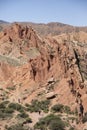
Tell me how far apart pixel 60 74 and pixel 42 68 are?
253 cm

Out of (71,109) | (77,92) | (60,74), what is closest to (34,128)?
(71,109)

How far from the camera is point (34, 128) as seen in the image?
110 feet

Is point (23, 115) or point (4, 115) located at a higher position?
point (4, 115)

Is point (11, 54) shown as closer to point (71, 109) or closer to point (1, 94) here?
point (1, 94)

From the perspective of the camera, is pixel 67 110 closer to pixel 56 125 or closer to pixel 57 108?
pixel 57 108

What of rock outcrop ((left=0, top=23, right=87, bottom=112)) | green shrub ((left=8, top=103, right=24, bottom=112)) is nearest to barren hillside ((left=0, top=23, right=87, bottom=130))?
rock outcrop ((left=0, top=23, right=87, bottom=112))

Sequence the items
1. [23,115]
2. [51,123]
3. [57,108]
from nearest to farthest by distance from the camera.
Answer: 1. [51,123]
2. [23,115]
3. [57,108]

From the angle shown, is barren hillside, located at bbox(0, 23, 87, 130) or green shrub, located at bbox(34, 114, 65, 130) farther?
barren hillside, located at bbox(0, 23, 87, 130)

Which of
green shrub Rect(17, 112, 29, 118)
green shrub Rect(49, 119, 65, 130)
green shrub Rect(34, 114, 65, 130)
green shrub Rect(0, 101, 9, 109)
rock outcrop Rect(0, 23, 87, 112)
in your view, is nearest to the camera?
green shrub Rect(49, 119, 65, 130)

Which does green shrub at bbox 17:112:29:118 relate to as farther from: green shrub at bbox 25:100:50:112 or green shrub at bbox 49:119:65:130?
green shrub at bbox 49:119:65:130

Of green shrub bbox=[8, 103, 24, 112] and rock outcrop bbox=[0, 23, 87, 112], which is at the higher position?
rock outcrop bbox=[0, 23, 87, 112]

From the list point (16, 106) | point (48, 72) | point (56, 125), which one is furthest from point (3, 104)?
point (56, 125)

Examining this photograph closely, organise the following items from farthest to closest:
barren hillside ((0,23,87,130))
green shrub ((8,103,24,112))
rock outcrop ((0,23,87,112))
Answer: rock outcrop ((0,23,87,112)) → barren hillside ((0,23,87,130)) → green shrub ((8,103,24,112))

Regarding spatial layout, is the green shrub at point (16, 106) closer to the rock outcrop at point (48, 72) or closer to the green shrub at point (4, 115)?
the green shrub at point (4, 115)
